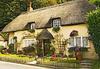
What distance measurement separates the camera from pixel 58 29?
115ft

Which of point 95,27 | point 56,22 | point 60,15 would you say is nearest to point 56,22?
point 56,22

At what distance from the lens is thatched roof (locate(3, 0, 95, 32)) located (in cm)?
3353

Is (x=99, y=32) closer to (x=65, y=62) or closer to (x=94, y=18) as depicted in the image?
(x=94, y=18)

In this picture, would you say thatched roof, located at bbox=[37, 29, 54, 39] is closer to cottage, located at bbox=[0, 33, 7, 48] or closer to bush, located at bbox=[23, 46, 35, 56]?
bush, located at bbox=[23, 46, 35, 56]

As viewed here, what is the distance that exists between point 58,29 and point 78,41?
3.57 meters

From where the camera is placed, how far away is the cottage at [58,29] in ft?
106

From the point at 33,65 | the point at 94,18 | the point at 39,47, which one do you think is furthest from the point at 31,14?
the point at 94,18

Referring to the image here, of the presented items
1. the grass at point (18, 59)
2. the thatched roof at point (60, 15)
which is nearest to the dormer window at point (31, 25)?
the thatched roof at point (60, 15)

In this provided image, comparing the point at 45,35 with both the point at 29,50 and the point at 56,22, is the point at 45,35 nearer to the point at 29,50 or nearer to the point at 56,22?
the point at 56,22

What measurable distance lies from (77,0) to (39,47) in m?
7.95

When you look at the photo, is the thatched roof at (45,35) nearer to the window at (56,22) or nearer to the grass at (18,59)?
the window at (56,22)

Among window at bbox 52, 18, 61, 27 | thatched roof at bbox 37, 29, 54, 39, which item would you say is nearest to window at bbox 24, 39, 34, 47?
thatched roof at bbox 37, 29, 54, 39

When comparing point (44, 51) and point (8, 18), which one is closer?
point (44, 51)

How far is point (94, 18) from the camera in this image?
26.0 meters
